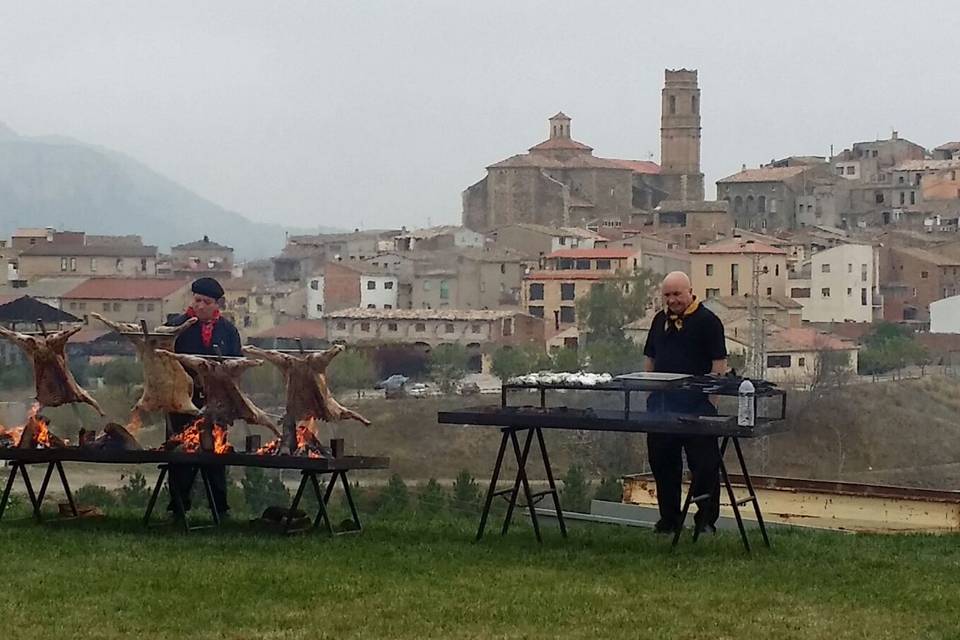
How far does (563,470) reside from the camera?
44562 millimetres

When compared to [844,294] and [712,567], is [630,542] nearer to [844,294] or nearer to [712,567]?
[712,567]

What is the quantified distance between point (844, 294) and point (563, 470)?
32302 millimetres

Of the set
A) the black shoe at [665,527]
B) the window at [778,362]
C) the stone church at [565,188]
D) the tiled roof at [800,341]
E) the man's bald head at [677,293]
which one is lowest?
the black shoe at [665,527]

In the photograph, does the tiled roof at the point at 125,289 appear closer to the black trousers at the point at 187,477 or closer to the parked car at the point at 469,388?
the parked car at the point at 469,388

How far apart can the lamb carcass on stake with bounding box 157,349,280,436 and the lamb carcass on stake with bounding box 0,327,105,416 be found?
2.63 ft

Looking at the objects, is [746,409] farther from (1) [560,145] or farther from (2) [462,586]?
(1) [560,145]

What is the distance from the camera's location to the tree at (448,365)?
59.7 metres

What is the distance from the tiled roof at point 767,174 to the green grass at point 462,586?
90970mm

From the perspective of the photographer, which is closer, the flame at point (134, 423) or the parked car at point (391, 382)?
the flame at point (134, 423)

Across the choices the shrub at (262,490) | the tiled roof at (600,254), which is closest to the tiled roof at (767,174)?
the tiled roof at (600,254)

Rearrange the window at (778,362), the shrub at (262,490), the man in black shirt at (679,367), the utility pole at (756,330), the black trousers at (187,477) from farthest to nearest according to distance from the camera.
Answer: the window at (778,362) → the utility pole at (756,330) → the shrub at (262,490) → the black trousers at (187,477) → the man in black shirt at (679,367)

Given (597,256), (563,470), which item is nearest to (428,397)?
(563,470)

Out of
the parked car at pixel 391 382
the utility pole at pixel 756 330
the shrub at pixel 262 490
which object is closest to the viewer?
the shrub at pixel 262 490

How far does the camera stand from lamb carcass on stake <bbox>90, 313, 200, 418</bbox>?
33.8 ft
